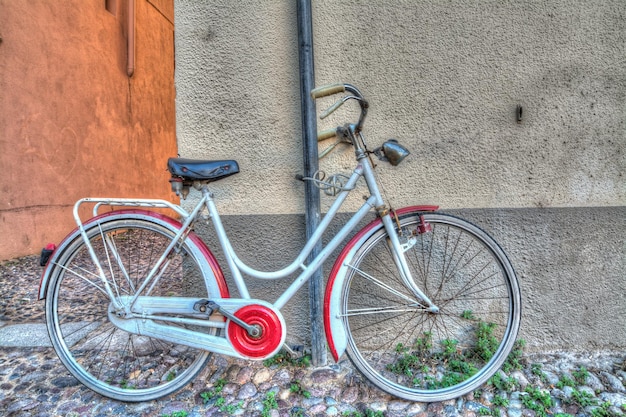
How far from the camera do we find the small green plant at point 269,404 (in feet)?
5.82

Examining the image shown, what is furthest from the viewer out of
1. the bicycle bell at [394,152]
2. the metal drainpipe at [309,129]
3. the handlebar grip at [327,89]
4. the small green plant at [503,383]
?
the metal drainpipe at [309,129]

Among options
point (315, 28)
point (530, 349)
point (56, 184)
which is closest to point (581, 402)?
point (530, 349)

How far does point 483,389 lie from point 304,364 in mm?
1030

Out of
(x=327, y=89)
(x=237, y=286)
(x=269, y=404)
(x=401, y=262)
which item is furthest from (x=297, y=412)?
(x=327, y=89)

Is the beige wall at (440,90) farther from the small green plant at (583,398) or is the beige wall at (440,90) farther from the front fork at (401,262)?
the small green plant at (583,398)

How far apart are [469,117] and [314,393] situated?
1.90 meters

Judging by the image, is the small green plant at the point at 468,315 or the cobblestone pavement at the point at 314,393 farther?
the small green plant at the point at 468,315

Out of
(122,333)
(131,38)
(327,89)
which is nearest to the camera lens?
(327,89)

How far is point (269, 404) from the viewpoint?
1.83 meters

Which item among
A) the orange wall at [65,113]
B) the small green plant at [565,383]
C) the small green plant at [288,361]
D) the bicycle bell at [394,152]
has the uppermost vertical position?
the orange wall at [65,113]

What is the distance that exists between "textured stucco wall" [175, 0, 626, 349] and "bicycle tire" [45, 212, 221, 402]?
485 mm

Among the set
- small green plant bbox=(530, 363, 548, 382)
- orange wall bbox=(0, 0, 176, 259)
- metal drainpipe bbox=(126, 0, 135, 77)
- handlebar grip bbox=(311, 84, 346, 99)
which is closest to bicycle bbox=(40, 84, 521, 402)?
handlebar grip bbox=(311, 84, 346, 99)

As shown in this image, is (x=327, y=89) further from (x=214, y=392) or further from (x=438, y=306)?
(x=214, y=392)

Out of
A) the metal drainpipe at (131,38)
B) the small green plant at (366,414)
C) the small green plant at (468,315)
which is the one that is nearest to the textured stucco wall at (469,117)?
the small green plant at (468,315)
